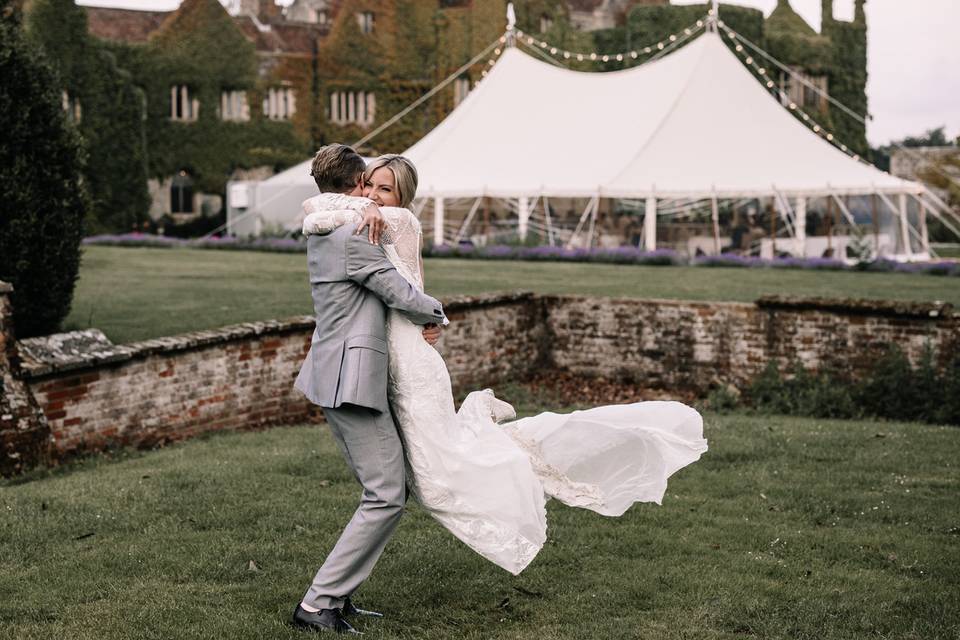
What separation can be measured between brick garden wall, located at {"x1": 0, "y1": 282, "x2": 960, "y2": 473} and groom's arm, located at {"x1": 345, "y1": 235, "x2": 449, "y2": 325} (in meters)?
3.90

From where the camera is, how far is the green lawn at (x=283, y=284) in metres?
11.3

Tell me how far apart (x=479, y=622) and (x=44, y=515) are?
2.65 m

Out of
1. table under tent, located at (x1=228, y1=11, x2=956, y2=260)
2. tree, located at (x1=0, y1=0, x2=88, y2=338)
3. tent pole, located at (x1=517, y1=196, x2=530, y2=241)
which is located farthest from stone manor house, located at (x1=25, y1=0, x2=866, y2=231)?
tree, located at (x1=0, y1=0, x2=88, y2=338)

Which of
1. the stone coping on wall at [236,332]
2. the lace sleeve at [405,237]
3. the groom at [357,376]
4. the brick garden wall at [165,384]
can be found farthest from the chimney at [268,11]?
the groom at [357,376]

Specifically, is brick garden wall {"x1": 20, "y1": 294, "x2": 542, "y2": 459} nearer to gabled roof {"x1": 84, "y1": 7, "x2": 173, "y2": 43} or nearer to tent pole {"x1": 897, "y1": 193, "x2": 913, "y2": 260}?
tent pole {"x1": 897, "y1": 193, "x2": 913, "y2": 260}

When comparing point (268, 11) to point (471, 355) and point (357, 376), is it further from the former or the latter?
point (357, 376)

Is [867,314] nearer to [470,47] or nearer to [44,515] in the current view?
[44,515]

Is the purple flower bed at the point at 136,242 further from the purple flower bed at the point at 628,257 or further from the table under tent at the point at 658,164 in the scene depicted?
the table under tent at the point at 658,164

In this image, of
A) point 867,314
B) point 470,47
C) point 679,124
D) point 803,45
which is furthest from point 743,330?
point 803,45

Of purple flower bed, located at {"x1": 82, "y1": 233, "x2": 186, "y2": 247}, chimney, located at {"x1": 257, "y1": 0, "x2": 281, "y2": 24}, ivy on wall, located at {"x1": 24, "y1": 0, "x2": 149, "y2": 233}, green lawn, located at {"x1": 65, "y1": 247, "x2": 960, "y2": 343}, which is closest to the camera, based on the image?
green lawn, located at {"x1": 65, "y1": 247, "x2": 960, "y2": 343}

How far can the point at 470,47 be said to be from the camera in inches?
1633

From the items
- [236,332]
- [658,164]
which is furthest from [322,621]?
[658,164]

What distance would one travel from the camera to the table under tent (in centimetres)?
2388

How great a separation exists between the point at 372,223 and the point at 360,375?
0.57 metres
